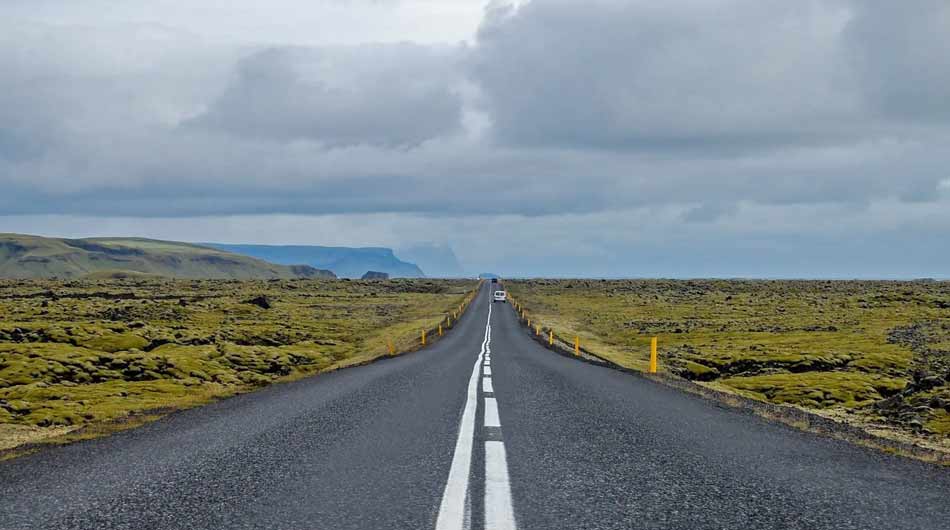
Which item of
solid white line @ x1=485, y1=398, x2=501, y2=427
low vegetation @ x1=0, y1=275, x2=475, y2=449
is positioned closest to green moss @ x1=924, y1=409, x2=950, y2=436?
solid white line @ x1=485, y1=398, x2=501, y2=427

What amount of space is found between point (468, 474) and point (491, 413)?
14.2 ft

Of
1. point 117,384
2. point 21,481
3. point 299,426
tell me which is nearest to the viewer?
point 21,481

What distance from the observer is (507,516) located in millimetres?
5340

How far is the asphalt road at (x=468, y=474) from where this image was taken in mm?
5473

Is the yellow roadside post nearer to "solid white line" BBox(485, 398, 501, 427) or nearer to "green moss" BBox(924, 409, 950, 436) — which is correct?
"green moss" BBox(924, 409, 950, 436)

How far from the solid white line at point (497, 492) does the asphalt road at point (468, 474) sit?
2 centimetres

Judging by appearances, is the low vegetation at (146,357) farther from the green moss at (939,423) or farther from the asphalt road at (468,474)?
the green moss at (939,423)

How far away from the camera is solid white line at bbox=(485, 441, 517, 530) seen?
5.20 meters

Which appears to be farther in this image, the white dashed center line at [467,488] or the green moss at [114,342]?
the green moss at [114,342]

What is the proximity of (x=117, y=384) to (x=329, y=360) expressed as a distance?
1400 cm

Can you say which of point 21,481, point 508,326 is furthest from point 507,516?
point 508,326

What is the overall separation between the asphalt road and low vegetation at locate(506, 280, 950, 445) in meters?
7.09

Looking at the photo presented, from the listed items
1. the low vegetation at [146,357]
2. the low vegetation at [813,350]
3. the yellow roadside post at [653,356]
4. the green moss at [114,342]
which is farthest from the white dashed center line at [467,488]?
the green moss at [114,342]

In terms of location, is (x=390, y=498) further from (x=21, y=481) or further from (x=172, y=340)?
(x=172, y=340)
